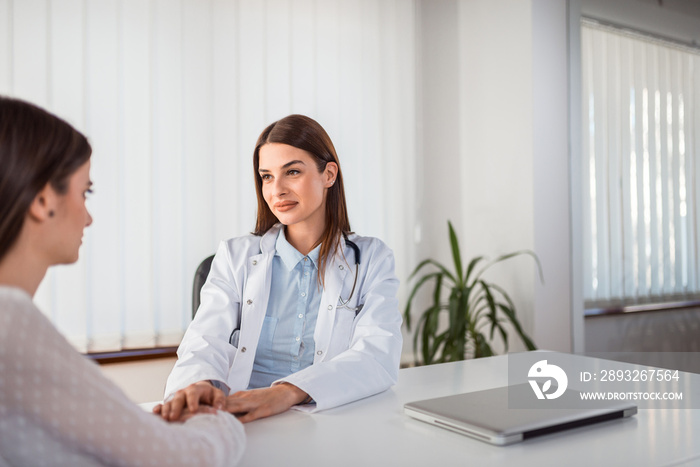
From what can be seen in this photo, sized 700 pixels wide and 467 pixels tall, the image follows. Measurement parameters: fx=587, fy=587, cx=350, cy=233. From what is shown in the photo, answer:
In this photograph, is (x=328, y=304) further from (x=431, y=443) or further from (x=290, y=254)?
(x=431, y=443)

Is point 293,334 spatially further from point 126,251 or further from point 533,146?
point 533,146

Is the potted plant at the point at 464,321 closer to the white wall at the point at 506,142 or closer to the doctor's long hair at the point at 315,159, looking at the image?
the white wall at the point at 506,142

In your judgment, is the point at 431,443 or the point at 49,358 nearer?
the point at 49,358

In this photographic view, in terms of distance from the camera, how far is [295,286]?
5.94 ft

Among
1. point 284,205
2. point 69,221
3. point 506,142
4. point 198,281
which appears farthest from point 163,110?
point 69,221

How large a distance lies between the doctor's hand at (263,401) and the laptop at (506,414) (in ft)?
0.80

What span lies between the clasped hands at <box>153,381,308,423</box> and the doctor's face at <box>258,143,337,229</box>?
672 mm

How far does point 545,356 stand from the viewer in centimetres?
186

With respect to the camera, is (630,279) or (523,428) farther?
(630,279)

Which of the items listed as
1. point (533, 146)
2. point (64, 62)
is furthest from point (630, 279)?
point (64, 62)

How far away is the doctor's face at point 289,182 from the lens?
1.78 m

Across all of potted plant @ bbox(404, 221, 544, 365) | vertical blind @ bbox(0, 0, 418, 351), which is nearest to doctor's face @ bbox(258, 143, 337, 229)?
vertical blind @ bbox(0, 0, 418, 351)

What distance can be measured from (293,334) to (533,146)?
2152mm

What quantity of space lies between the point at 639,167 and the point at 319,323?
2359 millimetres
